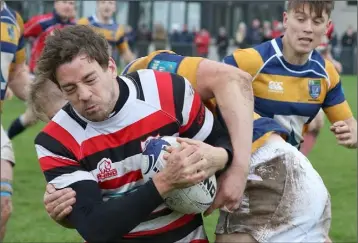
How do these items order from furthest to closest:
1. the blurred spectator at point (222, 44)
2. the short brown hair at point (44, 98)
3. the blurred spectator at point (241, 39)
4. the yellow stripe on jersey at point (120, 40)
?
1. the blurred spectator at point (241, 39)
2. the blurred spectator at point (222, 44)
3. the yellow stripe on jersey at point (120, 40)
4. the short brown hair at point (44, 98)

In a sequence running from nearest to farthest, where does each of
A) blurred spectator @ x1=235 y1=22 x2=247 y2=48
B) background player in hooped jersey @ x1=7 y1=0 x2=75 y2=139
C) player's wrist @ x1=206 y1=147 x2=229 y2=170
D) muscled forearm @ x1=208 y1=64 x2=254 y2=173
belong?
player's wrist @ x1=206 y1=147 x2=229 y2=170 < muscled forearm @ x1=208 y1=64 x2=254 y2=173 < background player in hooped jersey @ x1=7 y1=0 x2=75 y2=139 < blurred spectator @ x1=235 y1=22 x2=247 y2=48

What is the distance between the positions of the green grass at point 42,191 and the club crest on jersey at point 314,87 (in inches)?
67.8

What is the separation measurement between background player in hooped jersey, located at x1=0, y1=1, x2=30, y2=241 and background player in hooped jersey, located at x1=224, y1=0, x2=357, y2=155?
75.5 inches

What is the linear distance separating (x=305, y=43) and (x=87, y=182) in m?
2.42

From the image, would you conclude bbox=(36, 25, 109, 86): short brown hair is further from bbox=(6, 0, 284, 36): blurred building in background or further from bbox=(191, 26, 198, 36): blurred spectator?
bbox=(191, 26, 198, 36): blurred spectator

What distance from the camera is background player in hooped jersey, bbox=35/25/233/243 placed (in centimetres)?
354

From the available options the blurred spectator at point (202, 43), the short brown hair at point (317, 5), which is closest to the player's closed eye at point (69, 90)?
the short brown hair at point (317, 5)

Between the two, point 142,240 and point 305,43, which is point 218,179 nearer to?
point 142,240

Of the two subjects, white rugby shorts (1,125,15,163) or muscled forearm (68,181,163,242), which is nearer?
muscled forearm (68,181,163,242)

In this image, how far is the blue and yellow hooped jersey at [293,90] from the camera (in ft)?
18.7

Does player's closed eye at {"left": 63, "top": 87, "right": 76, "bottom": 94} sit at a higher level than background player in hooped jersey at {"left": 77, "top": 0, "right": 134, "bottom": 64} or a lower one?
higher

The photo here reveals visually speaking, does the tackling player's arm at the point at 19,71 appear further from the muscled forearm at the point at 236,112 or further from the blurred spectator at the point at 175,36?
the blurred spectator at the point at 175,36

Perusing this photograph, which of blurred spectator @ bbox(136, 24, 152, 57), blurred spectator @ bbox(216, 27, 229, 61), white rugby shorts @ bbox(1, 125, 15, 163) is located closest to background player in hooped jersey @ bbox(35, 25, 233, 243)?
white rugby shorts @ bbox(1, 125, 15, 163)

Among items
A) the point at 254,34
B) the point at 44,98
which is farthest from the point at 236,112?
the point at 254,34
